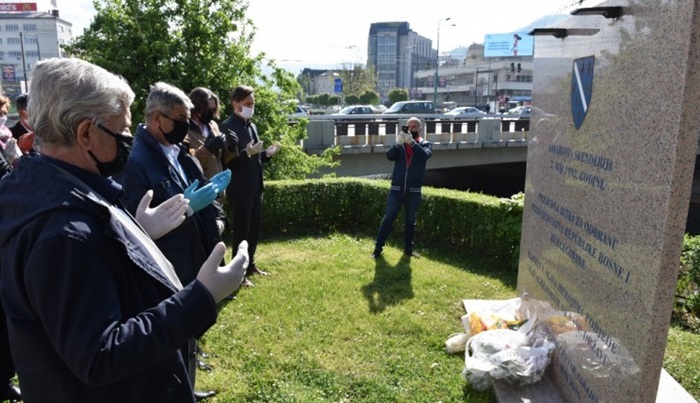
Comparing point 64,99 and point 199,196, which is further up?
point 64,99

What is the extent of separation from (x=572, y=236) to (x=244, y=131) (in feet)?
11.0

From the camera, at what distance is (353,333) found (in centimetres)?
446

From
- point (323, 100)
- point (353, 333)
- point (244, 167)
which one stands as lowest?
point (353, 333)

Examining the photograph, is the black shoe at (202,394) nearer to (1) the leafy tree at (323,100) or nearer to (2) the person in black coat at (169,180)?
(2) the person in black coat at (169,180)

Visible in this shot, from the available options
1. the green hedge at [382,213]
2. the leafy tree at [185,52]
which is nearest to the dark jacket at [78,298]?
the green hedge at [382,213]

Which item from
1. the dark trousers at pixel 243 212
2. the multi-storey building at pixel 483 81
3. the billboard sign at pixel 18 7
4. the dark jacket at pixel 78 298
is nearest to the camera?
the dark jacket at pixel 78 298

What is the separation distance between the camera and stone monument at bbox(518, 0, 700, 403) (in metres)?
2.20

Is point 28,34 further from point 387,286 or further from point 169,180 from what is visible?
point 169,180

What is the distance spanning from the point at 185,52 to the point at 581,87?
9.79 metres

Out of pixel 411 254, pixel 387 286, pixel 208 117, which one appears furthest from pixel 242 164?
pixel 411 254

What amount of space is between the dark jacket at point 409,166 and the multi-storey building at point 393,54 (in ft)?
441

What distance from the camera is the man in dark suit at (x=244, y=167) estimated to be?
510 cm

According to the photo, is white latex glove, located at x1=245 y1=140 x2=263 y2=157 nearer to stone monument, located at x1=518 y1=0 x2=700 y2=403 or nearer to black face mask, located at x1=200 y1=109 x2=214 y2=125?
black face mask, located at x1=200 y1=109 x2=214 y2=125

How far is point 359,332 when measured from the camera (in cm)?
448
